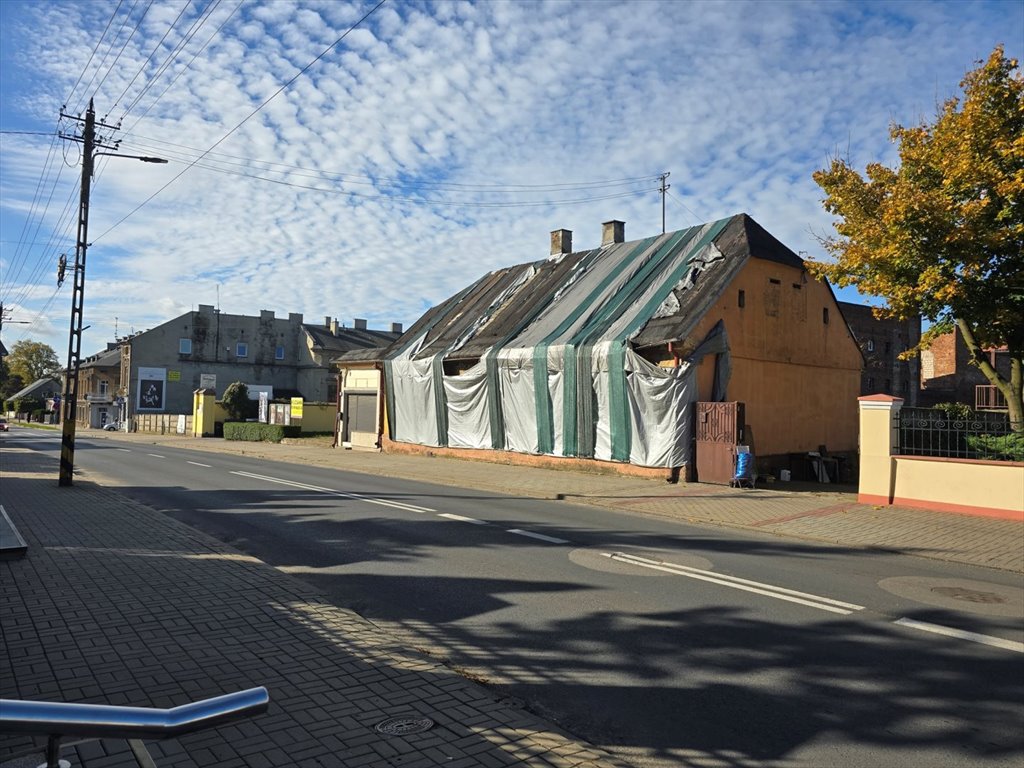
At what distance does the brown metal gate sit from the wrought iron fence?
4.34 meters

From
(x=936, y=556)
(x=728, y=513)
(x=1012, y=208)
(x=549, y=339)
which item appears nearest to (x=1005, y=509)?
(x=936, y=556)

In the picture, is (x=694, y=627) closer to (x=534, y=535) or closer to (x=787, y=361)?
(x=534, y=535)

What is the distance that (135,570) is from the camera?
7570mm

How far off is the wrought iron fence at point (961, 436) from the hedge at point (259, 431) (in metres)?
32.9

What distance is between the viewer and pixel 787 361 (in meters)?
23.1

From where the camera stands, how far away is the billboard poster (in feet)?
201

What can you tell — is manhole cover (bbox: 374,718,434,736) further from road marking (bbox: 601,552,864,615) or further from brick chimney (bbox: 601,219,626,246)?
brick chimney (bbox: 601,219,626,246)

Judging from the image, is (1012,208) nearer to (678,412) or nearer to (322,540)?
(678,412)

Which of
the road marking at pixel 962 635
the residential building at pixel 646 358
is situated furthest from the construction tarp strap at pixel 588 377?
the road marking at pixel 962 635

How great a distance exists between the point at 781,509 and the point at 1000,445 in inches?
155

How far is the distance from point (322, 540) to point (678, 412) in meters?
11.3

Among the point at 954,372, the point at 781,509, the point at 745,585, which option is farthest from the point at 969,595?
the point at 954,372

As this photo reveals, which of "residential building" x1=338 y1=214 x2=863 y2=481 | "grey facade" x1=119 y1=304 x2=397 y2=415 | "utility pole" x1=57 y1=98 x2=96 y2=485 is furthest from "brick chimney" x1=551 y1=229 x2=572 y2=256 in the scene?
"grey facade" x1=119 y1=304 x2=397 y2=415

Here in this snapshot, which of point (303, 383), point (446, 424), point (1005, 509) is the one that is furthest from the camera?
point (303, 383)
